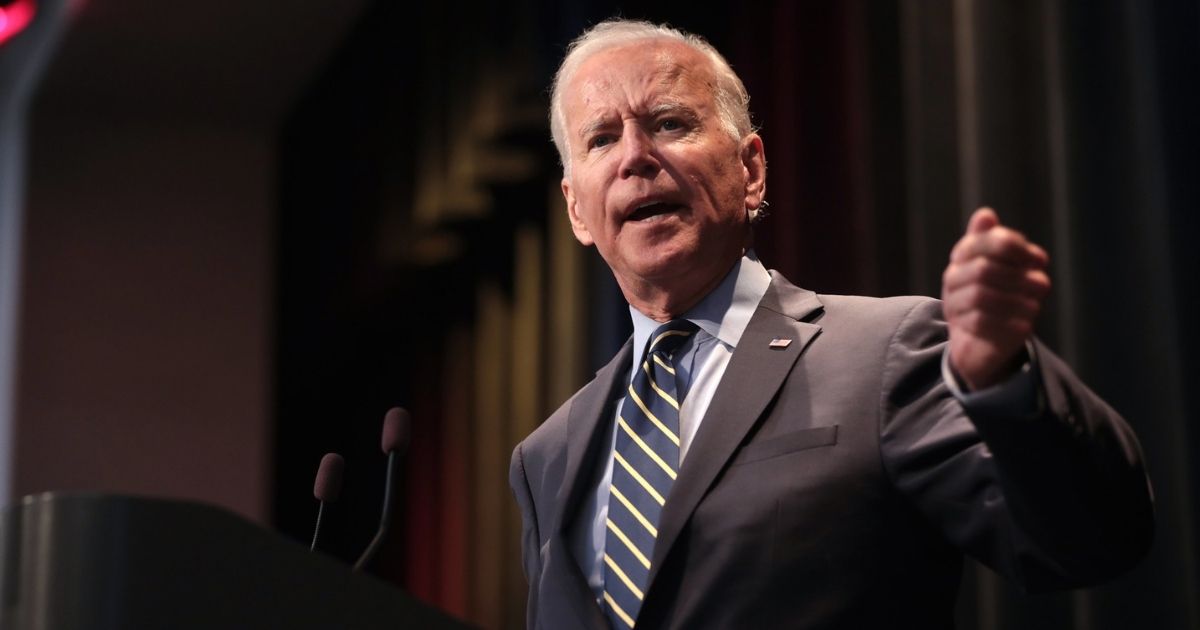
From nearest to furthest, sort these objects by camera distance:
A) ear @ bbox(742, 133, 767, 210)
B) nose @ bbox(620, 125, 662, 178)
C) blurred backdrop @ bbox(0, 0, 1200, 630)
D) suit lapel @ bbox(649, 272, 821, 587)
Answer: suit lapel @ bbox(649, 272, 821, 587) → nose @ bbox(620, 125, 662, 178) → ear @ bbox(742, 133, 767, 210) → blurred backdrop @ bbox(0, 0, 1200, 630)

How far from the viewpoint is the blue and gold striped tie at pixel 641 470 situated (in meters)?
1.61

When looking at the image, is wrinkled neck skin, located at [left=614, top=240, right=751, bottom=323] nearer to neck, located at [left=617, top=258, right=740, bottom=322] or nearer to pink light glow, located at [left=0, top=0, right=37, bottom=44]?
neck, located at [left=617, top=258, right=740, bottom=322]

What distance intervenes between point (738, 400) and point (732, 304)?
9.4 inches

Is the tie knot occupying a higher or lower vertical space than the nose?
lower

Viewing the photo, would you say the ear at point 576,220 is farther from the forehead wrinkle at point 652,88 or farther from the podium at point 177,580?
the podium at point 177,580

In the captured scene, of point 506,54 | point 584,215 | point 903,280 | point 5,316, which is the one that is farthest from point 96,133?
point 584,215

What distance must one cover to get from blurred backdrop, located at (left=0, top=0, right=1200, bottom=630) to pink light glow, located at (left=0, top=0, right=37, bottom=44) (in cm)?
2

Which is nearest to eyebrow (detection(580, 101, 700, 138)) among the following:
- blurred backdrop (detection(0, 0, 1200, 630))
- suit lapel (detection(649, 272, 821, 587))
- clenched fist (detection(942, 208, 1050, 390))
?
suit lapel (detection(649, 272, 821, 587))

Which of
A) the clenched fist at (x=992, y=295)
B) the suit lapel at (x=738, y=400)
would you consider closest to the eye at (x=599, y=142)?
the suit lapel at (x=738, y=400)

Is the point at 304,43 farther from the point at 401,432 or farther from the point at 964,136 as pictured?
the point at 401,432

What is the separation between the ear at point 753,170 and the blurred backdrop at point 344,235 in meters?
1.14

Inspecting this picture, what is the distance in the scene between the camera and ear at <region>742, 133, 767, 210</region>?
2.01 meters

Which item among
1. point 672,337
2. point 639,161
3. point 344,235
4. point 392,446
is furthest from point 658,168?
point 344,235

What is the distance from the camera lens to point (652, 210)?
6.27ft
